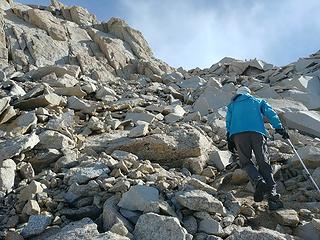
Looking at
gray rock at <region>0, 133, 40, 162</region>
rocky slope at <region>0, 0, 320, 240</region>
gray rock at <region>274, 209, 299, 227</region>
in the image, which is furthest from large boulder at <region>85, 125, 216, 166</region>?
gray rock at <region>274, 209, 299, 227</region>

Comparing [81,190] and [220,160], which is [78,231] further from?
[220,160]

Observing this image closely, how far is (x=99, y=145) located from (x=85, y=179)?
9.83ft

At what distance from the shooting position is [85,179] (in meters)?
7.99

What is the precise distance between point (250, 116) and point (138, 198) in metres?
2.97

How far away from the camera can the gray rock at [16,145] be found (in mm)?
8992

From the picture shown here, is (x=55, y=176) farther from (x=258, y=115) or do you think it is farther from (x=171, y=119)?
(x=171, y=119)

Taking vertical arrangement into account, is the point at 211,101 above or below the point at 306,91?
below

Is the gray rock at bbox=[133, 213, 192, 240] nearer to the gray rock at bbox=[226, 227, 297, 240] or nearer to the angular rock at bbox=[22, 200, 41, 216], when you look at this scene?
the gray rock at bbox=[226, 227, 297, 240]

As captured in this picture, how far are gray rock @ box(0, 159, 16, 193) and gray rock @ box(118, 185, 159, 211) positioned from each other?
103 inches

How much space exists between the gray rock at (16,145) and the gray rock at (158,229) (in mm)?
4016

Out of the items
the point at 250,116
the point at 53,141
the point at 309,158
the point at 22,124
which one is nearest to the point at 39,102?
the point at 22,124

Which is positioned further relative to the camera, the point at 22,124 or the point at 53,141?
the point at 22,124

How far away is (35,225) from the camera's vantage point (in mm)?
6598

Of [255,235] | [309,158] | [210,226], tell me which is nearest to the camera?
[255,235]
